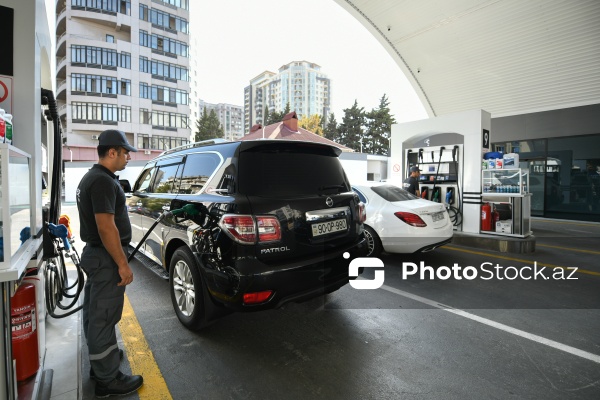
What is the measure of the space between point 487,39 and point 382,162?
26960 mm

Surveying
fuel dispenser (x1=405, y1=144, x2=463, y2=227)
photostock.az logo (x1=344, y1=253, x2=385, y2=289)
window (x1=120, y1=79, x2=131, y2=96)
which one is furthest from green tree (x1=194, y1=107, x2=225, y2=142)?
photostock.az logo (x1=344, y1=253, x2=385, y2=289)

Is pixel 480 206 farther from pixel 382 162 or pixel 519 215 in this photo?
pixel 382 162

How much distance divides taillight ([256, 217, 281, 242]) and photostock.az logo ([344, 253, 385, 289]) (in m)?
0.87

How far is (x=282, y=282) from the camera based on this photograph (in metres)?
2.88

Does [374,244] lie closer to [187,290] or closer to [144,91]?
[187,290]

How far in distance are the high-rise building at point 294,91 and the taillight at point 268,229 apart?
98.0 meters

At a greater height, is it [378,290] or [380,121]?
[380,121]

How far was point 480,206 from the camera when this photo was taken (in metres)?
8.41

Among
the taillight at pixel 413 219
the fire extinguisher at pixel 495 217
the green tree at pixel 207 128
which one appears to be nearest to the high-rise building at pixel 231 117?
the green tree at pixel 207 128

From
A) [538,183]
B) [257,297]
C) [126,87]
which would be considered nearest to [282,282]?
[257,297]

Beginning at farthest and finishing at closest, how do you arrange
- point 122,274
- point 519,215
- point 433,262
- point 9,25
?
point 519,215 < point 433,262 < point 9,25 < point 122,274

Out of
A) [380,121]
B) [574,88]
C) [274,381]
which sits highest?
[380,121]

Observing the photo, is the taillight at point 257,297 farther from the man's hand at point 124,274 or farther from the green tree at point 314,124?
the green tree at point 314,124

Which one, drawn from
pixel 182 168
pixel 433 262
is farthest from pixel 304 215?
pixel 433 262
